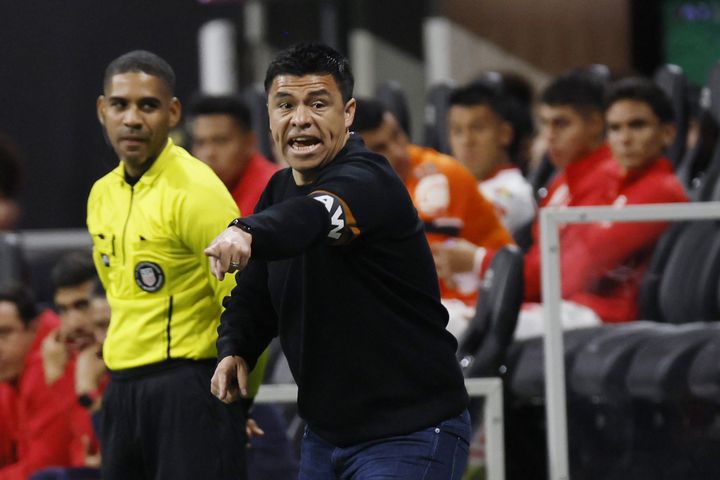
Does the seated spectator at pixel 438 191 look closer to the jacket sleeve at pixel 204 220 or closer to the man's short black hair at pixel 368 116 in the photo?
the man's short black hair at pixel 368 116

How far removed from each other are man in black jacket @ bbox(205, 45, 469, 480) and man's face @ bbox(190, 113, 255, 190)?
8.58ft

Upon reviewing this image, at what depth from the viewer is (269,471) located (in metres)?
4.30

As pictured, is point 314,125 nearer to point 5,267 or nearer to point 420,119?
point 5,267

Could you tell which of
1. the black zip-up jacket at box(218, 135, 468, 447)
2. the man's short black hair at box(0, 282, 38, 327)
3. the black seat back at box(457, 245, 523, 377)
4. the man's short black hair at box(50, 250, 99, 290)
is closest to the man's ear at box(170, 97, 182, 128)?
the black zip-up jacket at box(218, 135, 468, 447)

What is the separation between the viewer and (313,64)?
2941mm

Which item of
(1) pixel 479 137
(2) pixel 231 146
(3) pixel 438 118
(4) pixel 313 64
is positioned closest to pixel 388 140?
(2) pixel 231 146

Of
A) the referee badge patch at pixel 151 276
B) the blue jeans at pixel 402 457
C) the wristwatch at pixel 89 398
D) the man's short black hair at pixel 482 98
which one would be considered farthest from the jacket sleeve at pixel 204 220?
the man's short black hair at pixel 482 98

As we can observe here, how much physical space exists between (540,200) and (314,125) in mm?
3531

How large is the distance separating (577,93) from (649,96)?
1.47 feet

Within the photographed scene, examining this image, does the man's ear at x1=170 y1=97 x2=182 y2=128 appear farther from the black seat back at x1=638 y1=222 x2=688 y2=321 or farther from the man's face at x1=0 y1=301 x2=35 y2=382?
the man's face at x1=0 y1=301 x2=35 y2=382

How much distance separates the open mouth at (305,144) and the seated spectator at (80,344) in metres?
2.04

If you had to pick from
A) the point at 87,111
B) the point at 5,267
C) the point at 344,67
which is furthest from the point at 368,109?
the point at 87,111

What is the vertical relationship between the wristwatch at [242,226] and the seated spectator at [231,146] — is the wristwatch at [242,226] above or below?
above

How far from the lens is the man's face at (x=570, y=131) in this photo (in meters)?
5.97
